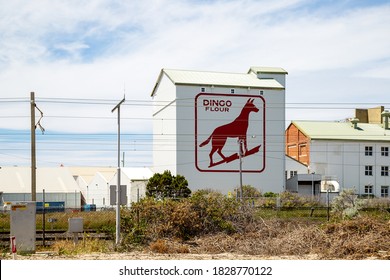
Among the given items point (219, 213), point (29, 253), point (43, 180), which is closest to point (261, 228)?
point (219, 213)

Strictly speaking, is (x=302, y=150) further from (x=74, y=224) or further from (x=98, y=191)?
(x=74, y=224)

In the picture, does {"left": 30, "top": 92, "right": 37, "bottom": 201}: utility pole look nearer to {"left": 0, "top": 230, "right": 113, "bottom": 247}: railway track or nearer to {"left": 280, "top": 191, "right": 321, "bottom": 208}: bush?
{"left": 0, "top": 230, "right": 113, "bottom": 247}: railway track

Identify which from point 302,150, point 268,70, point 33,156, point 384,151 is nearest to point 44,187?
point 268,70

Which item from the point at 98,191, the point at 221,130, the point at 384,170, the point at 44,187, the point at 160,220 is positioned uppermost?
the point at 221,130

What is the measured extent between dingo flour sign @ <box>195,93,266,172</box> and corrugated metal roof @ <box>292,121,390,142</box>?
7.91m

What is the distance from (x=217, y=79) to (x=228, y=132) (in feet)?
22.2

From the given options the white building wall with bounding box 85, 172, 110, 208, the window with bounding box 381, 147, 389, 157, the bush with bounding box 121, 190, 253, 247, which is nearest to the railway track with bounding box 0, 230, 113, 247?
the bush with bounding box 121, 190, 253, 247

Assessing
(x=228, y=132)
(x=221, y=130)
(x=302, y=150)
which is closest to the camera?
(x=221, y=130)

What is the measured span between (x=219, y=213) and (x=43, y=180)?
44.6 m

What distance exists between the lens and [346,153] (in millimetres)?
74188

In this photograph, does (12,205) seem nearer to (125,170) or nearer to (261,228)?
(261,228)

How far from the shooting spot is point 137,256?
19.6 meters

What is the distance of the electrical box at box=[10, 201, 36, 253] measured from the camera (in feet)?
68.3

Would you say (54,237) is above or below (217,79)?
below
